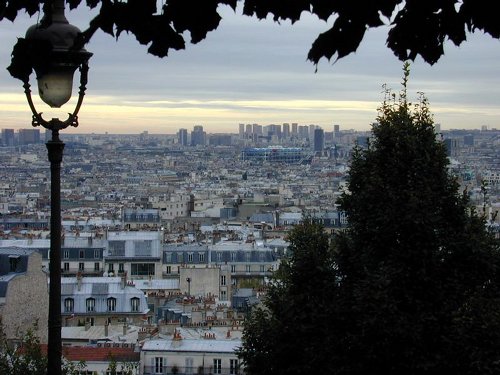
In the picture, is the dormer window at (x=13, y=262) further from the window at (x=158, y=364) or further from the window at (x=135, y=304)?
the window at (x=158, y=364)

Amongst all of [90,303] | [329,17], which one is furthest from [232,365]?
[329,17]

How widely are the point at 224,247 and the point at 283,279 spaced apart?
122ft

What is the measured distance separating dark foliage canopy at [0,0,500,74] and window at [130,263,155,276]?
42539 millimetres

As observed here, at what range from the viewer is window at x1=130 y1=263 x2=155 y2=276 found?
46406mm

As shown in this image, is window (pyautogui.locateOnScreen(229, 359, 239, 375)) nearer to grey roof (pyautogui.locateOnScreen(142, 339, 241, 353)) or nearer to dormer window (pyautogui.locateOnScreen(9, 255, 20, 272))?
grey roof (pyautogui.locateOnScreen(142, 339, 241, 353))

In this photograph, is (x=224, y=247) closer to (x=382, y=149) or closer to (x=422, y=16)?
(x=382, y=149)

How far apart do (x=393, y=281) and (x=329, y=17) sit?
7.21m

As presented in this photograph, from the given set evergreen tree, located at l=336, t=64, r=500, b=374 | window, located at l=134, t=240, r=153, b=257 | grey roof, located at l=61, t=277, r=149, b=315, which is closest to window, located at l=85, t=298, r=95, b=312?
grey roof, located at l=61, t=277, r=149, b=315

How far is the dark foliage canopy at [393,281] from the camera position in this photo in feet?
34.4

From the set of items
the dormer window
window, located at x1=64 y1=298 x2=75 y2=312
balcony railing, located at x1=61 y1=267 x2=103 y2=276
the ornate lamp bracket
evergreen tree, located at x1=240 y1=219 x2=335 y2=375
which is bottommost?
balcony railing, located at x1=61 y1=267 x2=103 y2=276

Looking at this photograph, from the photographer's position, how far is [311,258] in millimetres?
11914

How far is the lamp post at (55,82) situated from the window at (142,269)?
4098 cm

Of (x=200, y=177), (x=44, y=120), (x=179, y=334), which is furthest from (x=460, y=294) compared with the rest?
(x=200, y=177)

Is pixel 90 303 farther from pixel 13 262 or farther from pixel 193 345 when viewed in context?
pixel 193 345
